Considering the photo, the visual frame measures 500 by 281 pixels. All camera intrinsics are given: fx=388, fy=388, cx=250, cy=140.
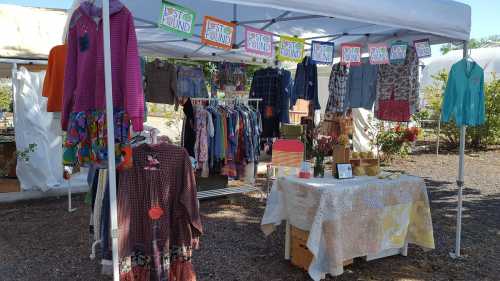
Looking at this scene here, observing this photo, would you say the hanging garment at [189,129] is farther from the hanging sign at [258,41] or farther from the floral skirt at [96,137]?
the floral skirt at [96,137]

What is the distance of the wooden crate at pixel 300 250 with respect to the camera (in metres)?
3.23

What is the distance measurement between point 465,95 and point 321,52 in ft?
4.68

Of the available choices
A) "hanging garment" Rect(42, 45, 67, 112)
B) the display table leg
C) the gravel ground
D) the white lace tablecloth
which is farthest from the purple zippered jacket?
the display table leg

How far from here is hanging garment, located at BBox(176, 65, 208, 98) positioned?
5.36m

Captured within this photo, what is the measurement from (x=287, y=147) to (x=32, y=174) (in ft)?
12.4

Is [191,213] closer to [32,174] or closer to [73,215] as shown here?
[73,215]

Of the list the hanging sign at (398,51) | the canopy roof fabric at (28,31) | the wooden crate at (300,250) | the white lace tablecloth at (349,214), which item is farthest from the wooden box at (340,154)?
the canopy roof fabric at (28,31)

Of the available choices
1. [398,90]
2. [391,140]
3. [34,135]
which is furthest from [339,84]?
[34,135]

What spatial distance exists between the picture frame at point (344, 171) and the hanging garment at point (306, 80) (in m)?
2.12

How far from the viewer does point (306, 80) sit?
5391 millimetres

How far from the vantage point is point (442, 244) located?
160 inches

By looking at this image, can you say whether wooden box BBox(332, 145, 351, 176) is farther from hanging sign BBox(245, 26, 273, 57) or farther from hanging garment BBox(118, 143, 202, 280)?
hanging garment BBox(118, 143, 202, 280)

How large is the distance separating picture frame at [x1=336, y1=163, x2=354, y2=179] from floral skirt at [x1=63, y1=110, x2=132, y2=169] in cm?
187

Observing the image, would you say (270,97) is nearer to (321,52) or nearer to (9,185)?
(321,52)
